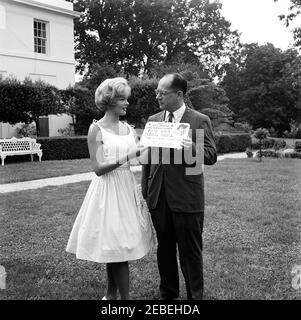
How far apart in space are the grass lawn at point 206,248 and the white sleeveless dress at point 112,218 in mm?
790

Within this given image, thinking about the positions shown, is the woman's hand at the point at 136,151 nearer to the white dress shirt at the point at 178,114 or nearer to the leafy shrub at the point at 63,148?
the white dress shirt at the point at 178,114

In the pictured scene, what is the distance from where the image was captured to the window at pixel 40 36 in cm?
2277

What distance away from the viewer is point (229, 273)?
4742mm

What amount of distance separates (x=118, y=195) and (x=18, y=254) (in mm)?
2448

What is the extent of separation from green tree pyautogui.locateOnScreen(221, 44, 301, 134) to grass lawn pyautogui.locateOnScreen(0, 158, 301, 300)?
3177 cm

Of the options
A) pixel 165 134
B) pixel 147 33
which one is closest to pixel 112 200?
pixel 165 134

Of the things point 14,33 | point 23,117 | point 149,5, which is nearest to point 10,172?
point 23,117

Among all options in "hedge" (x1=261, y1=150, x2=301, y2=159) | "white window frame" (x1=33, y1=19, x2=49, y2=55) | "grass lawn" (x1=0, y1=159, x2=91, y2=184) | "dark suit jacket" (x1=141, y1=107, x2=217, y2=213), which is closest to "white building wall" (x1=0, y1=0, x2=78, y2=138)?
"white window frame" (x1=33, y1=19, x2=49, y2=55)

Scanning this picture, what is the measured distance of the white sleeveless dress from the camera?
3.56 meters

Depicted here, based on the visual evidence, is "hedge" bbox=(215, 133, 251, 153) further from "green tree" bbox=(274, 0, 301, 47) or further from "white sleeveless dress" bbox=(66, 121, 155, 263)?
"white sleeveless dress" bbox=(66, 121, 155, 263)

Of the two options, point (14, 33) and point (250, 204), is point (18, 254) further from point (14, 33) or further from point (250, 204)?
point (14, 33)

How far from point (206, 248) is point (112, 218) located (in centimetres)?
238

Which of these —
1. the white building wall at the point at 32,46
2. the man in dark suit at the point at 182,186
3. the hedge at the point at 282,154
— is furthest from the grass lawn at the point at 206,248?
the white building wall at the point at 32,46

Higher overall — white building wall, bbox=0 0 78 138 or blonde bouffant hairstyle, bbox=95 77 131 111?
white building wall, bbox=0 0 78 138
